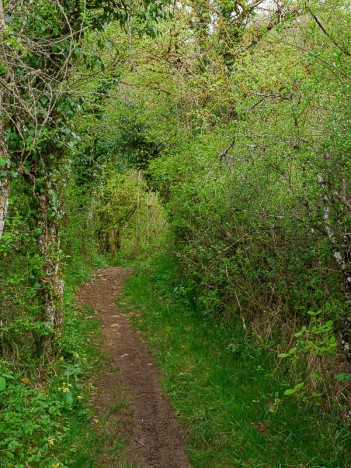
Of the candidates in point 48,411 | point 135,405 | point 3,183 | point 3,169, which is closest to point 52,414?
point 48,411

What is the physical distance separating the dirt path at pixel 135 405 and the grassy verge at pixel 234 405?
0.64ft

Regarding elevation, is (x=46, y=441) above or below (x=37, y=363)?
below

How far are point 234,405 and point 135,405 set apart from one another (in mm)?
1508

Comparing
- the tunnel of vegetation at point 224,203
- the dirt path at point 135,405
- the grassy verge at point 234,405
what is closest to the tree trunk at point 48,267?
the tunnel of vegetation at point 224,203

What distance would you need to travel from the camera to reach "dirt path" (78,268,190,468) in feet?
15.5

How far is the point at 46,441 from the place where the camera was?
4.39 metres

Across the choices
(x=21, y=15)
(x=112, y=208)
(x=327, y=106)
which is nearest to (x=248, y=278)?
(x=327, y=106)

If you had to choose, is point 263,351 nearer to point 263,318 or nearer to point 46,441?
point 263,318

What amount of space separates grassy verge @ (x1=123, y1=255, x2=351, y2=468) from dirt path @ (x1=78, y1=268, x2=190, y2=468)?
195mm

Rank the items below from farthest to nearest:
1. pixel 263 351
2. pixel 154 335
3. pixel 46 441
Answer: pixel 154 335 → pixel 263 351 → pixel 46 441

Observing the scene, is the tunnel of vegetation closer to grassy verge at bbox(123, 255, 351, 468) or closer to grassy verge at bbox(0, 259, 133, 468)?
grassy verge at bbox(0, 259, 133, 468)

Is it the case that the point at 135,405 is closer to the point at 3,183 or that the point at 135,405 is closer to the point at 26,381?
the point at 26,381

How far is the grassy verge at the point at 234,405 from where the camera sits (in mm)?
4418

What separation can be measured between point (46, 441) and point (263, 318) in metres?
4.09
